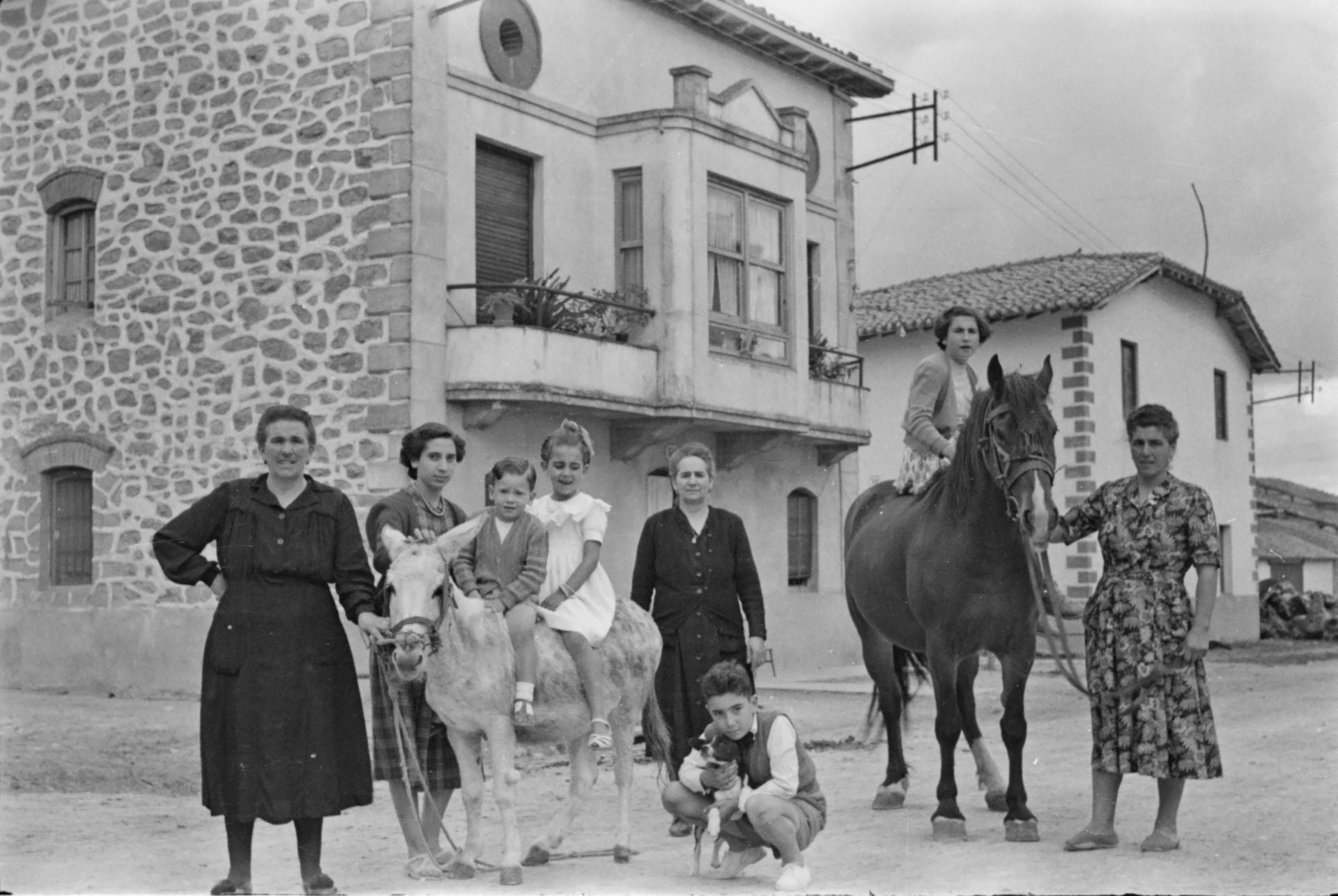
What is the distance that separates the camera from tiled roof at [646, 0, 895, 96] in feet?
63.5

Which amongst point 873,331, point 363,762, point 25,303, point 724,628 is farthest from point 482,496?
point 873,331

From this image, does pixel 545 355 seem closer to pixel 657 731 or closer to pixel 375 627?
pixel 657 731

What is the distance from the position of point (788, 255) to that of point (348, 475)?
22.0 ft

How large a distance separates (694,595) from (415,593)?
7.38 feet

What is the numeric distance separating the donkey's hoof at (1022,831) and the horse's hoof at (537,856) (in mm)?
2205

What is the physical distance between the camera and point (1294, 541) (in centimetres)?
3634

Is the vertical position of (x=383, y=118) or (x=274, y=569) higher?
(x=383, y=118)

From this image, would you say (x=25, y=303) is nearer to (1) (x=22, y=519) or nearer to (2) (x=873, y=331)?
(1) (x=22, y=519)

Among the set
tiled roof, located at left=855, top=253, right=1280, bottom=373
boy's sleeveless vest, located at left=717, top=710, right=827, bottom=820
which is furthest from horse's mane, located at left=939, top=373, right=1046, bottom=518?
tiled roof, located at left=855, top=253, right=1280, bottom=373

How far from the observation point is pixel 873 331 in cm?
2869

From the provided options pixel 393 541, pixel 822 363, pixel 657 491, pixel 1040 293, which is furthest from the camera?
pixel 1040 293

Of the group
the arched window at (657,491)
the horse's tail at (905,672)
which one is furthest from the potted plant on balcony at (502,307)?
the horse's tail at (905,672)

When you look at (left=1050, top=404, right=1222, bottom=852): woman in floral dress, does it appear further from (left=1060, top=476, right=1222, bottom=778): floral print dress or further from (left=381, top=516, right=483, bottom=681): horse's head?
(left=381, top=516, right=483, bottom=681): horse's head

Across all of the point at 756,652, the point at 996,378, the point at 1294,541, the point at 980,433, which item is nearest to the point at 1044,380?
the point at 996,378
